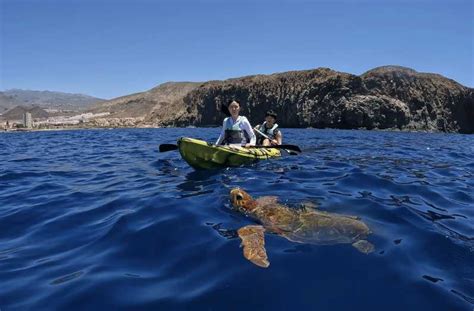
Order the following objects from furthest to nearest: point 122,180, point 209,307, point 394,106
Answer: point 394,106, point 122,180, point 209,307

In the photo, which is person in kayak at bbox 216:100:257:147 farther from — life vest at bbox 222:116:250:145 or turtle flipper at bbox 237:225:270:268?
turtle flipper at bbox 237:225:270:268

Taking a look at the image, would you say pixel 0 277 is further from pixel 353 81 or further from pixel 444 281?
pixel 353 81

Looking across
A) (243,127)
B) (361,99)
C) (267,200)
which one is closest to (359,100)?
(361,99)

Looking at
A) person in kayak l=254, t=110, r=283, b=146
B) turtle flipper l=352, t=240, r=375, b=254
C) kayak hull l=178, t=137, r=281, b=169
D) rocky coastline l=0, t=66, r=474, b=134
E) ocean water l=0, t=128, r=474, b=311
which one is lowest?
ocean water l=0, t=128, r=474, b=311

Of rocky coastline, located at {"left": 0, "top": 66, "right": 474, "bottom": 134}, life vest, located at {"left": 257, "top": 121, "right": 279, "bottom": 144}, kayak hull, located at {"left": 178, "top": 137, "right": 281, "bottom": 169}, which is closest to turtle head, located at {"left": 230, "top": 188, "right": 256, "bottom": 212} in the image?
kayak hull, located at {"left": 178, "top": 137, "right": 281, "bottom": 169}

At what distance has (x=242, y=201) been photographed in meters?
7.27

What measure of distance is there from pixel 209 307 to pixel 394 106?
171 feet

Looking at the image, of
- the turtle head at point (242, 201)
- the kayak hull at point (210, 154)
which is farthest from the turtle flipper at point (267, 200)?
the kayak hull at point (210, 154)

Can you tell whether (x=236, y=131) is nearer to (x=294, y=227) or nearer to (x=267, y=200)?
(x=267, y=200)

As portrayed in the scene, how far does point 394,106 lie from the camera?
170ft

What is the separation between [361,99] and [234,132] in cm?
4277

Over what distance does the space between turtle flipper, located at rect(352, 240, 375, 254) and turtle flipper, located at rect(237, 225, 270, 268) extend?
1.18m

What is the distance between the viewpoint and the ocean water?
420 centimetres

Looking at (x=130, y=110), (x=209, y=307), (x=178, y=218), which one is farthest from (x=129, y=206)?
(x=130, y=110)
